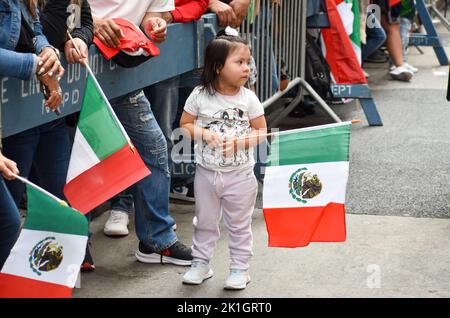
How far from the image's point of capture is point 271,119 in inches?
344

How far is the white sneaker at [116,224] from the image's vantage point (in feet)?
18.3

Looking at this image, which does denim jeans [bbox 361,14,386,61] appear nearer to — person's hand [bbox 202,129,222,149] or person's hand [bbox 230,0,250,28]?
person's hand [bbox 230,0,250,28]

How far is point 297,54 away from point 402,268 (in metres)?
3.59

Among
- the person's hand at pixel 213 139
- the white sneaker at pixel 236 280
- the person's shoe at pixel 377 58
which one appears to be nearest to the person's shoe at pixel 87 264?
the white sneaker at pixel 236 280

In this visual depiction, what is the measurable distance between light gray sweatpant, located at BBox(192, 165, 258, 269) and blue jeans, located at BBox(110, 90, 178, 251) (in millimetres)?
348

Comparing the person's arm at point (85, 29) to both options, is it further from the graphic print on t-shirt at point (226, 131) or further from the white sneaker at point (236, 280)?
the white sneaker at point (236, 280)

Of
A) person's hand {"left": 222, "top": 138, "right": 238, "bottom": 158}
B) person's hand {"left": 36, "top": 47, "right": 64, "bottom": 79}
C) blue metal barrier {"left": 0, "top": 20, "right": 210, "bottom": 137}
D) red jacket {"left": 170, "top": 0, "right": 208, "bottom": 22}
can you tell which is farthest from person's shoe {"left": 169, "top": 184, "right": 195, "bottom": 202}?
person's hand {"left": 36, "top": 47, "right": 64, "bottom": 79}

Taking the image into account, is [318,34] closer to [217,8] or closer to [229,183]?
[217,8]

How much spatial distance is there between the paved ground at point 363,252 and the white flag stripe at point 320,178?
19.4 inches

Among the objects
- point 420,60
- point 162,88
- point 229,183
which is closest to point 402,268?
point 229,183

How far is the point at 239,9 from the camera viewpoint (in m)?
6.07

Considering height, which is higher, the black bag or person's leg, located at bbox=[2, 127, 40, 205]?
person's leg, located at bbox=[2, 127, 40, 205]

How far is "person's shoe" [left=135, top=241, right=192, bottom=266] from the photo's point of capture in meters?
5.08

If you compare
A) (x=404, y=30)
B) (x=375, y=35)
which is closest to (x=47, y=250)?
(x=375, y=35)
